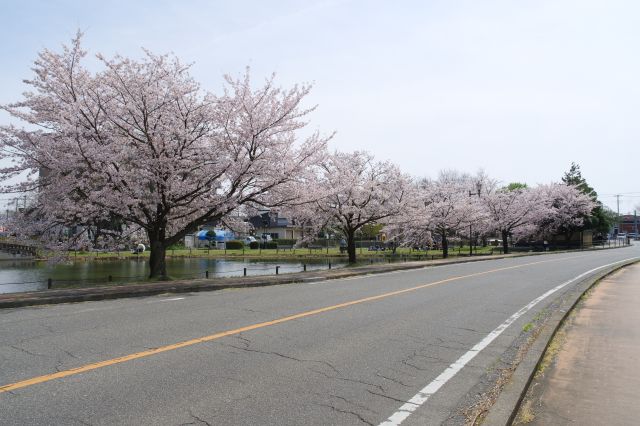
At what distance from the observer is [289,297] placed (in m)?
12.4

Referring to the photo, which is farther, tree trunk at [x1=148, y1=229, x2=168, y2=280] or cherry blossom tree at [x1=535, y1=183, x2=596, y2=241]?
cherry blossom tree at [x1=535, y1=183, x2=596, y2=241]

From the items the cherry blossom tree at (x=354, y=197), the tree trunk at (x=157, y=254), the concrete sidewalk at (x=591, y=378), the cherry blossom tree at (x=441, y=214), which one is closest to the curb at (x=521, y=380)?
the concrete sidewalk at (x=591, y=378)

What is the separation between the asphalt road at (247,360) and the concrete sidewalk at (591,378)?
2.37 ft

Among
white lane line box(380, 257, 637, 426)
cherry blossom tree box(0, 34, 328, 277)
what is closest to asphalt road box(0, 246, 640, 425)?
white lane line box(380, 257, 637, 426)

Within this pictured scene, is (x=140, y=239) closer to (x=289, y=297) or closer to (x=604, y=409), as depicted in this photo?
(x=289, y=297)

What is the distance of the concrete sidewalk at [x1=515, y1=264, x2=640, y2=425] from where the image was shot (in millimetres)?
4441

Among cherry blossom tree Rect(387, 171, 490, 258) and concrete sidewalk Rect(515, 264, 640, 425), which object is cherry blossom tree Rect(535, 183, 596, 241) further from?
concrete sidewalk Rect(515, 264, 640, 425)

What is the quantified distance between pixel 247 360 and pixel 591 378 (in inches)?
164

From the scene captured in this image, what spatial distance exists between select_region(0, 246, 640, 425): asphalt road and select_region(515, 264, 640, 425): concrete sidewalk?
0.72 meters

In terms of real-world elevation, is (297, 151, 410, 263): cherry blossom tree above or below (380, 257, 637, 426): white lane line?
above

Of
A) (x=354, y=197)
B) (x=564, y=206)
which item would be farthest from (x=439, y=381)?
(x=564, y=206)

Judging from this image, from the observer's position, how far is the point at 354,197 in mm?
30359

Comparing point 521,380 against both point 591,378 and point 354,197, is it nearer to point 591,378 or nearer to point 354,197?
point 591,378

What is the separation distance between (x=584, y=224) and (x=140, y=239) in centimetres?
5772
